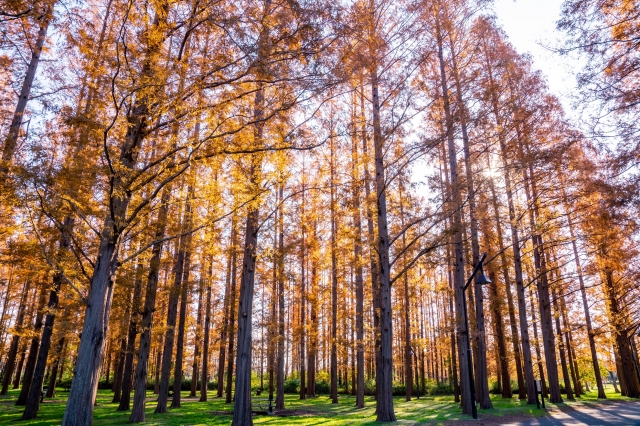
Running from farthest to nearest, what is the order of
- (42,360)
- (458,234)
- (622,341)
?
1. (622,341)
2. (458,234)
3. (42,360)

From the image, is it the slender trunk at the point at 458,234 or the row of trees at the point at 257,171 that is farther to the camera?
the slender trunk at the point at 458,234

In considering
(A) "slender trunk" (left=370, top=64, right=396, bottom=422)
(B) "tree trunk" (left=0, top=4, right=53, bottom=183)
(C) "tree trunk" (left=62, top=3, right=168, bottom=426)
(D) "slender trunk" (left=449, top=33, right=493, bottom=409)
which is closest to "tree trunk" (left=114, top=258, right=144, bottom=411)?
(B) "tree trunk" (left=0, top=4, right=53, bottom=183)

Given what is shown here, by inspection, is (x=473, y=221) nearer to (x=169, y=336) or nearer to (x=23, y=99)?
(x=169, y=336)

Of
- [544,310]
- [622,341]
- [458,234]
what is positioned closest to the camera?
[458,234]

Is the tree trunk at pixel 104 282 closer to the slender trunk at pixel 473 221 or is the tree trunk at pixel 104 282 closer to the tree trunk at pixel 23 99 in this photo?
the tree trunk at pixel 23 99

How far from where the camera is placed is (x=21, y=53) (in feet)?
33.3

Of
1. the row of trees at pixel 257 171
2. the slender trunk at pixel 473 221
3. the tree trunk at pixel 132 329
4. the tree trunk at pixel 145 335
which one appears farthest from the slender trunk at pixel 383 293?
the tree trunk at pixel 132 329

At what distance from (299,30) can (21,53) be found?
8.88 meters

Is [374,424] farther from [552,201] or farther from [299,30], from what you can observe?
[552,201]

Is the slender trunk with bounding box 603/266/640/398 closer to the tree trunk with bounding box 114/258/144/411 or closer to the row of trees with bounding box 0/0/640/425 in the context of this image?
the row of trees with bounding box 0/0/640/425

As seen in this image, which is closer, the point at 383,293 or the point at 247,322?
the point at 247,322

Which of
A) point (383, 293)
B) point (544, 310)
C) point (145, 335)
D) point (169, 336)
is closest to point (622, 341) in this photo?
point (544, 310)

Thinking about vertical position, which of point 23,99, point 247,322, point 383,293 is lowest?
point 247,322

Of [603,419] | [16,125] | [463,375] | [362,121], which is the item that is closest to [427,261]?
[463,375]
